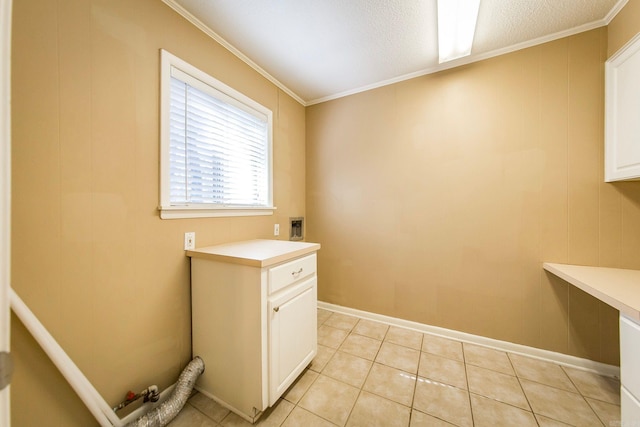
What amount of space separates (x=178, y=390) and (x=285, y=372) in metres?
0.59

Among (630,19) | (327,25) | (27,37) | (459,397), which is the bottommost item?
(459,397)

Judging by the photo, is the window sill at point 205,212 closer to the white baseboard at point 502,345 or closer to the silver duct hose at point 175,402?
the silver duct hose at point 175,402

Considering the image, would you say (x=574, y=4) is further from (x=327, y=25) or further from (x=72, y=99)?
(x=72, y=99)

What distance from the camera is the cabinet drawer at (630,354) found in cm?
89

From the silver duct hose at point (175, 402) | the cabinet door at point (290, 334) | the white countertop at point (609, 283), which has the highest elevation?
the white countertop at point (609, 283)

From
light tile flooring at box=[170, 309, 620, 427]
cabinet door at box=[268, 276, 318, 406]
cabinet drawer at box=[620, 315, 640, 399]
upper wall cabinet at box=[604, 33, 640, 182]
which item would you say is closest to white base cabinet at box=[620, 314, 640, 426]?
cabinet drawer at box=[620, 315, 640, 399]

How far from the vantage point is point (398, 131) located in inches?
85.7

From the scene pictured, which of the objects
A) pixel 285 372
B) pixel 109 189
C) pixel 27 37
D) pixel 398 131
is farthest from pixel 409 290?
pixel 27 37

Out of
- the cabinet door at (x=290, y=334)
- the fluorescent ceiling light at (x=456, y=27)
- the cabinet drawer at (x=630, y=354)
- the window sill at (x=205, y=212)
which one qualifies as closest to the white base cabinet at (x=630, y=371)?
the cabinet drawer at (x=630, y=354)

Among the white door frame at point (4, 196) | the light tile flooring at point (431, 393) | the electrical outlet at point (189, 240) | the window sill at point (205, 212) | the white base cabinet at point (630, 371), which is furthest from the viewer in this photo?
the electrical outlet at point (189, 240)

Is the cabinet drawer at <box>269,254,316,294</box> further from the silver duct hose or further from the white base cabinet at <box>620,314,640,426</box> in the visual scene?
the white base cabinet at <box>620,314,640,426</box>

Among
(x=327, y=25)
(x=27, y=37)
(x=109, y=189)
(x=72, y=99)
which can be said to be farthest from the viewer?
(x=327, y=25)

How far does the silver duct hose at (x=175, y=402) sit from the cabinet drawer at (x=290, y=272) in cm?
71

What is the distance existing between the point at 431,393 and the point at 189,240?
5.97ft
